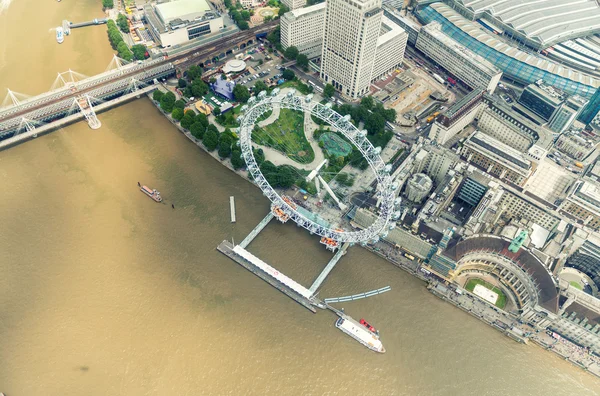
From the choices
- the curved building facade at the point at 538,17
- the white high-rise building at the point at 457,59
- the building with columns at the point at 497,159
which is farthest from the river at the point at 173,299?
the curved building facade at the point at 538,17

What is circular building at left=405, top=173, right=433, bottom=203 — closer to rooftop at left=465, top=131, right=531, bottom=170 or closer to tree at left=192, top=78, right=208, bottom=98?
rooftop at left=465, top=131, right=531, bottom=170

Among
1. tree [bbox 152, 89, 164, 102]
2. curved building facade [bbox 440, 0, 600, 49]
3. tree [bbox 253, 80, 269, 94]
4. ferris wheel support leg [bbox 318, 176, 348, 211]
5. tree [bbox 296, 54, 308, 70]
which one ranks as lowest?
ferris wheel support leg [bbox 318, 176, 348, 211]

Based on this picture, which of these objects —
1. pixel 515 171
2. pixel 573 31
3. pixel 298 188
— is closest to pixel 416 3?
pixel 573 31

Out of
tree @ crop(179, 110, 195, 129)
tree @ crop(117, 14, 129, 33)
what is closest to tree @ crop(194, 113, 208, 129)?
tree @ crop(179, 110, 195, 129)

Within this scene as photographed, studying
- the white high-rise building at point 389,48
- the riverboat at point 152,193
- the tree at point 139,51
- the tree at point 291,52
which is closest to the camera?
the riverboat at point 152,193

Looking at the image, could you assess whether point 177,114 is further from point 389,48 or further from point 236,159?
point 389,48

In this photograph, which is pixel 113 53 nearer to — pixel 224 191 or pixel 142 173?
pixel 142 173

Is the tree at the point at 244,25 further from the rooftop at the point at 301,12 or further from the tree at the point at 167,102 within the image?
the tree at the point at 167,102
